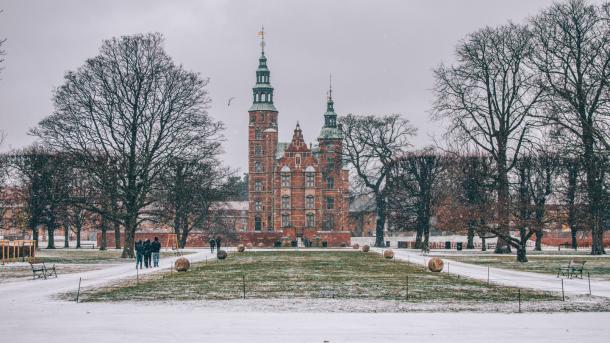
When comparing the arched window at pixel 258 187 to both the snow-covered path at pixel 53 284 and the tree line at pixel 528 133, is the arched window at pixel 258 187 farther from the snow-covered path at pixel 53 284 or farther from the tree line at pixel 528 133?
the snow-covered path at pixel 53 284

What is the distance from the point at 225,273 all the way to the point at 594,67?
67.9 ft

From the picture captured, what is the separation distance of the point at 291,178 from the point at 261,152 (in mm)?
7641

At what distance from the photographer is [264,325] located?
1702cm

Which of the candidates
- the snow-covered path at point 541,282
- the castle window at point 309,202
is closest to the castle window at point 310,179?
the castle window at point 309,202

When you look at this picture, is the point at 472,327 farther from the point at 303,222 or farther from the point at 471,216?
the point at 303,222

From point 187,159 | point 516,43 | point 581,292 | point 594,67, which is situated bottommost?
point 581,292

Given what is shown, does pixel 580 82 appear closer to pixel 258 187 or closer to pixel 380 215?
pixel 380 215

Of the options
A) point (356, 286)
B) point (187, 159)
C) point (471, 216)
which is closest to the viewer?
point (356, 286)

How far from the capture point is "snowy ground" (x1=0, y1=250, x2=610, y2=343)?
1533cm

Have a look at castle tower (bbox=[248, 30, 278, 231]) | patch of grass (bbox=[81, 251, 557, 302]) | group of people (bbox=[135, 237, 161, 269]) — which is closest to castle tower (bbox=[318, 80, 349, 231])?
castle tower (bbox=[248, 30, 278, 231])

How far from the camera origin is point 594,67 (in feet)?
120

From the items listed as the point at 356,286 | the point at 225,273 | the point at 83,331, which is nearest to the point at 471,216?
the point at 225,273

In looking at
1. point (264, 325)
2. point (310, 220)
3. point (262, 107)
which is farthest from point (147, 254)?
point (262, 107)

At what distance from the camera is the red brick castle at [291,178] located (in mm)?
106438
